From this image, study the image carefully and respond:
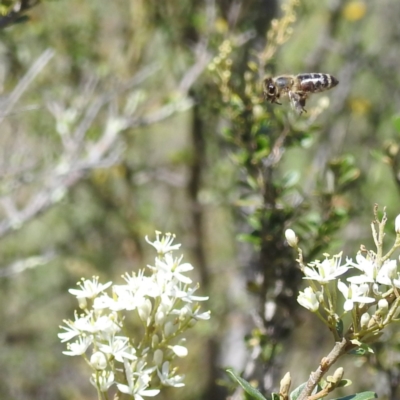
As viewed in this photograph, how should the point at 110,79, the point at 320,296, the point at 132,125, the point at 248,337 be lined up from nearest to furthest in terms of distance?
the point at 320,296, the point at 248,337, the point at 132,125, the point at 110,79

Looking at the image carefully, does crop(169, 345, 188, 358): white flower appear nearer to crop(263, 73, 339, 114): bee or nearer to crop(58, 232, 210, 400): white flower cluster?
crop(58, 232, 210, 400): white flower cluster

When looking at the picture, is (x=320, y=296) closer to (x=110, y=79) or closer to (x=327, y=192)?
(x=327, y=192)

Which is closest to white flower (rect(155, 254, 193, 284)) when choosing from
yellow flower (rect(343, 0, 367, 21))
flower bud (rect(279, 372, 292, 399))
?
flower bud (rect(279, 372, 292, 399))

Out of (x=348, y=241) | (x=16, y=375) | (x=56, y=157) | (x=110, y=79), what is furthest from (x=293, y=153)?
(x=16, y=375)

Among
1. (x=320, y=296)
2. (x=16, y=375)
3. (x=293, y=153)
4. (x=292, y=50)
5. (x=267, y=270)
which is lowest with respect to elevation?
(x=16, y=375)

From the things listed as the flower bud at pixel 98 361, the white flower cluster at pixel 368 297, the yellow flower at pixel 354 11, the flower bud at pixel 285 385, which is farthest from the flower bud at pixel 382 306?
the yellow flower at pixel 354 11

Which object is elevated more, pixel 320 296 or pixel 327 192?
pixel 320 296
